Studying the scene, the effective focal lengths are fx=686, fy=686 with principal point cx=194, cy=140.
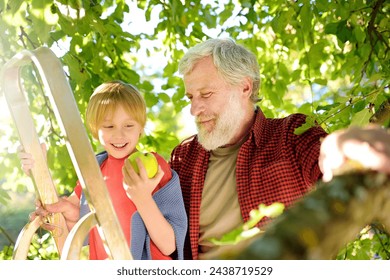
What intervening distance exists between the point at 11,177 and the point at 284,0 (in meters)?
1.30

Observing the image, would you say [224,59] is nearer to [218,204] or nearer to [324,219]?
[218,204]

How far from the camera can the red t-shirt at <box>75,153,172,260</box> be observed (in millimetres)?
1423

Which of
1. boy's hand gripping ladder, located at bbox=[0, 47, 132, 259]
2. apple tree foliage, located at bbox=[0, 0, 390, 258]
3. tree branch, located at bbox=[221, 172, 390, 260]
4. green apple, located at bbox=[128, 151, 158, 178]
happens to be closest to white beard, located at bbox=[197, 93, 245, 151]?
apple tree foliage, located at bbox=[0, 0, 390, 258]

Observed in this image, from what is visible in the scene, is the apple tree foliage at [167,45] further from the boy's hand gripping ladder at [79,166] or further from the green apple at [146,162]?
the boy's hand gripping ladder at [79,166]

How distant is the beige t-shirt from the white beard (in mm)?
52

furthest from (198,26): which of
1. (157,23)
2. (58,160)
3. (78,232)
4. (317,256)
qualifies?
(317,256)

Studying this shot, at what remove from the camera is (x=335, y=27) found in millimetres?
2051

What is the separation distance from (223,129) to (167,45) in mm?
1451

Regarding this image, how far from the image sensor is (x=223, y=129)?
174 centimetres

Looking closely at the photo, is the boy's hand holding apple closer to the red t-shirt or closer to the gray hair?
the red t-shirt

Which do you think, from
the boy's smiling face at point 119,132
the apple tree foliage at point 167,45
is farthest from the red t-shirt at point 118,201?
the apple tree foliage at point 167,45

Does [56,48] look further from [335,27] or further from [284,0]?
[284,0]

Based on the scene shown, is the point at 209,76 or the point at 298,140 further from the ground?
the point at 209,76

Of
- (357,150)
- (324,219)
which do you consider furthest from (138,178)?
(324,219)
